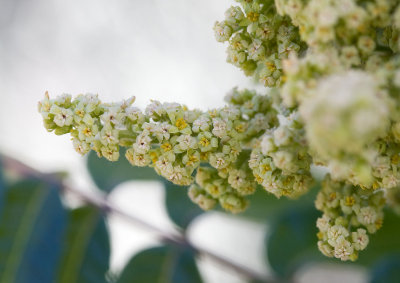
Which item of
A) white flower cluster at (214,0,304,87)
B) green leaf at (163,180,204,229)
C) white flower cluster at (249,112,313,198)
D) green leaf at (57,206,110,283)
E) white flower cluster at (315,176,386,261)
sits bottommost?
green leaf at (57,206,110,283)

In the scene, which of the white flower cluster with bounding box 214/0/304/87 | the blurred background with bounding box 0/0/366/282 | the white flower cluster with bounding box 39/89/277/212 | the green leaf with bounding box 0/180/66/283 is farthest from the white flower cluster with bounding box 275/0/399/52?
the blurred background with bounding box 0/0/366/282

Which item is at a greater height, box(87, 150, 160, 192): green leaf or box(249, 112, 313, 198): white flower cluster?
box(249, 112, 313, 198): white flower cluster

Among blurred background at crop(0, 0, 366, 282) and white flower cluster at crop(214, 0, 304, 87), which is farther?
blurred background at crop(0, 0, 366, 282)

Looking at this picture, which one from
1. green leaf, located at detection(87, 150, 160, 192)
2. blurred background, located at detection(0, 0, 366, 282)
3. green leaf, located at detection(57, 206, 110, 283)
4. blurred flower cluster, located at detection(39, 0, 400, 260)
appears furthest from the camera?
blurred background, located at detection(0, 0, 366, 282)

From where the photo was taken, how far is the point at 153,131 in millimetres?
832

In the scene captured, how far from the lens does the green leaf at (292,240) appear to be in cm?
156

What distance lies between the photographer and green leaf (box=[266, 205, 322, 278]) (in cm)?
156

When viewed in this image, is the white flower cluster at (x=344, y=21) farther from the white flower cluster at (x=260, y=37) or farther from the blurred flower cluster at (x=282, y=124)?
the white flower cluster at (x=260, y=37)

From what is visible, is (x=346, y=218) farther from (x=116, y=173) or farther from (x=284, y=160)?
(x=116, y=173)

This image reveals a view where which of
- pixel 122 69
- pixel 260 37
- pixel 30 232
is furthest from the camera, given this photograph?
pixel 122 69

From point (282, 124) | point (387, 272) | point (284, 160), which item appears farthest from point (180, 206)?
point (284, 160)

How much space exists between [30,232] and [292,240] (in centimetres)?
79

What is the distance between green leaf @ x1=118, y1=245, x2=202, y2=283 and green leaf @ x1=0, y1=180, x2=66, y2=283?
0.22m

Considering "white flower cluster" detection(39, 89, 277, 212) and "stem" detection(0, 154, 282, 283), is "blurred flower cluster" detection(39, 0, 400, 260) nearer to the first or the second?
"white flower cluster" detection(39, 89, 277, 212)
